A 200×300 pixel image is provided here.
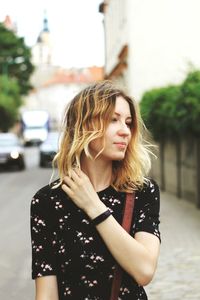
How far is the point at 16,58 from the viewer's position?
282 ft

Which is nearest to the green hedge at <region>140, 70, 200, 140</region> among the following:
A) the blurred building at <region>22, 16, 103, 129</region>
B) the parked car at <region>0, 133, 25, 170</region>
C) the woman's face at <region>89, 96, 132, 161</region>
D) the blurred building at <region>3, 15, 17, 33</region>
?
the woman's face at <region>89, 96, 132, 161</region>

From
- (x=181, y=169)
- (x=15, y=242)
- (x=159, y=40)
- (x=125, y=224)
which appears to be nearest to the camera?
(x=125, y=224)

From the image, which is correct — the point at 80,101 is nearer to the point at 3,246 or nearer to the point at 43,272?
the point at 43,272

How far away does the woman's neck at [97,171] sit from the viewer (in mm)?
2322

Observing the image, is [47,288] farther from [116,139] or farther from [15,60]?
[15,60]

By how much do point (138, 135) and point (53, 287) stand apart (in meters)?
0.56

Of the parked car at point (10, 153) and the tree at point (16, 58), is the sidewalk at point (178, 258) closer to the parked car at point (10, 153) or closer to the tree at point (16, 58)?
the parked car at point (10, 153)

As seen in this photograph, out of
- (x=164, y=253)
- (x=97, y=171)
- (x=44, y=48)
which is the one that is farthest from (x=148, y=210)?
(x=44, y=48)

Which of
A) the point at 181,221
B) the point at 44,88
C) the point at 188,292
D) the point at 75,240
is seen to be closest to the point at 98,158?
the point at 75,240

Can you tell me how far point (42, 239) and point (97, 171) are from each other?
28 cm

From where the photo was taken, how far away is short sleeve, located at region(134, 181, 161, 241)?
89.1 inches

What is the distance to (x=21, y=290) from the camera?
7309mm

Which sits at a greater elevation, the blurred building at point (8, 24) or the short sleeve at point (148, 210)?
the short sleeve at point (148, 210)

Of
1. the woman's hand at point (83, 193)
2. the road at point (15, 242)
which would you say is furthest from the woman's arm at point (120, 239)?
the road at point (15, 242)
